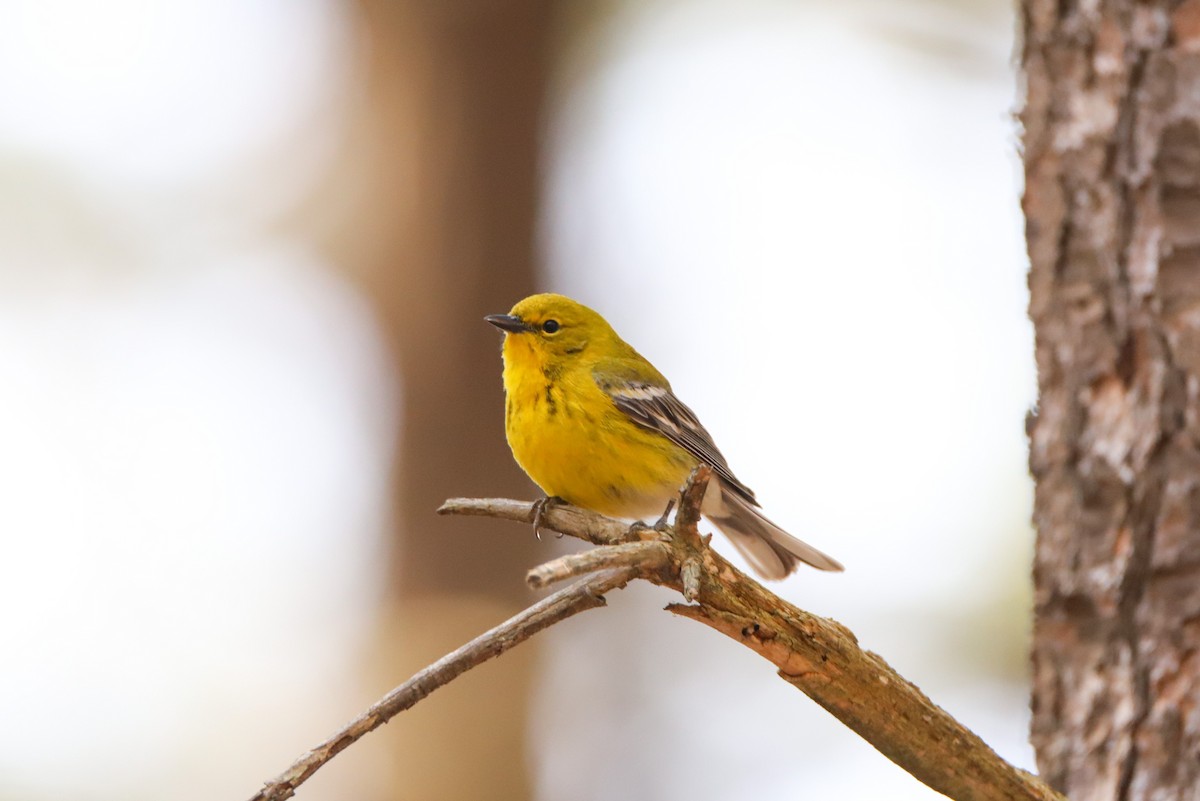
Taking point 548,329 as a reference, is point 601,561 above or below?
above

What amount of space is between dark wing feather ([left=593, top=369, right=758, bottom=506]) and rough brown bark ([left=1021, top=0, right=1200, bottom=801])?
1.78m

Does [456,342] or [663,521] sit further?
[456,342]

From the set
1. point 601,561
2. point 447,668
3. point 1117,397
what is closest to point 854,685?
point 601,561

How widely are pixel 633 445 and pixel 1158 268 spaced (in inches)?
83.3

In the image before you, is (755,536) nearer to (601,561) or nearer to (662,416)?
(662,416)

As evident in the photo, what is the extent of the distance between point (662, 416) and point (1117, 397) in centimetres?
220

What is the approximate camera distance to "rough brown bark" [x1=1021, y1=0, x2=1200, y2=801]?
306 centimetres

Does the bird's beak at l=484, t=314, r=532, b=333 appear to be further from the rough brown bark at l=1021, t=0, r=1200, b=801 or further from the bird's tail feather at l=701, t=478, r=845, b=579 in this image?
the rough brown bark at l=1021, t=0, r=1200, b=801

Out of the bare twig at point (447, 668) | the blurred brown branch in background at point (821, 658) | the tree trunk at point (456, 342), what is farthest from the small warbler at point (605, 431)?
the bare twig at point (447, 668)

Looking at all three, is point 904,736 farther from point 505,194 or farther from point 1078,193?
point 505,194

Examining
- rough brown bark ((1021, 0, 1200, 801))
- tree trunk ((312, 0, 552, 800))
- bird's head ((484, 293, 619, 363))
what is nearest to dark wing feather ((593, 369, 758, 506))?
bird's head ((484, 293, 619, 363))

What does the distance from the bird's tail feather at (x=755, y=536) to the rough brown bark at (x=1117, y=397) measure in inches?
68.2

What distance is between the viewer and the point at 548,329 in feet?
17.0

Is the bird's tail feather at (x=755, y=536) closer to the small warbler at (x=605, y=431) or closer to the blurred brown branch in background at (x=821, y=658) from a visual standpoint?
the small warbler at (x=605, y=431)
